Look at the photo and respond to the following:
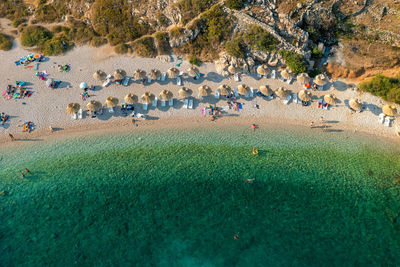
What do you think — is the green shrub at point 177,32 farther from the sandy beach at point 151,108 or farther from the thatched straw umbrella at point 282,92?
the thatched straw umbrella at point 282,92

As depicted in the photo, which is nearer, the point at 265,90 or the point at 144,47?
the point at 265,90

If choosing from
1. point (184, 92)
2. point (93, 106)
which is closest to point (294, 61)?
point (184, 92)

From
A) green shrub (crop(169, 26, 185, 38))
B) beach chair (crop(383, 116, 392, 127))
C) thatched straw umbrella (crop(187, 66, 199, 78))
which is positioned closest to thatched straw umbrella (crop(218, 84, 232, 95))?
thatched straw umbrella (crop(187, 66, 199, 78))

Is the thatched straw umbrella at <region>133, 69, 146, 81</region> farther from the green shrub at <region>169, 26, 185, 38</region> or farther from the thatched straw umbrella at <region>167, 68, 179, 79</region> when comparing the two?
the green shrub at <region>169, 26, 185, 38</region>

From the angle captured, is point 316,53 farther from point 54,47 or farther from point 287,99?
point 54,47

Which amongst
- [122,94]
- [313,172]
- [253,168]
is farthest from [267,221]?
[122,94]

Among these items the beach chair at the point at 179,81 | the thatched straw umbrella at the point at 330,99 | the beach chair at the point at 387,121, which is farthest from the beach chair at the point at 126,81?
the beach chair at the point at 387,121
